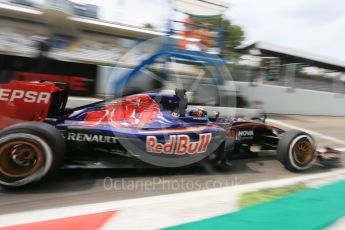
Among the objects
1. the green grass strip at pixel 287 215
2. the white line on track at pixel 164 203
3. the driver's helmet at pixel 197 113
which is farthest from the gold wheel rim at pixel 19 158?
the driver's helmet at pixel 197 113

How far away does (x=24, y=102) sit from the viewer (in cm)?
408

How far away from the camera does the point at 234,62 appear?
42.5ft

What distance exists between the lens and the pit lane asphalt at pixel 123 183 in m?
3.34

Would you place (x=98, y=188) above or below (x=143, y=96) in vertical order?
below

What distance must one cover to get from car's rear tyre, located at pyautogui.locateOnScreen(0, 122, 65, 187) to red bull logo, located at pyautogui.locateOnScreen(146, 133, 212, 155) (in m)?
1.08

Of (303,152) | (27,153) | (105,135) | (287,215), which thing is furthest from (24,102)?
(303,152)

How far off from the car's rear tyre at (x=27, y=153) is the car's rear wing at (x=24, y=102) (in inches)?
25.9

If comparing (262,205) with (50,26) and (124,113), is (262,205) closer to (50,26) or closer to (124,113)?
(124,113)

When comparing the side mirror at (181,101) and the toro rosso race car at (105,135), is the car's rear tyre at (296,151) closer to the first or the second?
the toro rosso race car at (105,135)

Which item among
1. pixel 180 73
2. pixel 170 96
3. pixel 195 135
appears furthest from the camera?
pixel 180 73

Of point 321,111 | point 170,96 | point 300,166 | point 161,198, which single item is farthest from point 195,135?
point 321,111

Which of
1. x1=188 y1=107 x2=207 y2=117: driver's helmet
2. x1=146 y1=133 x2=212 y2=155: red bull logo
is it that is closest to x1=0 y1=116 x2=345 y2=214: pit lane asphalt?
x1=146 y1=133 x2=212 y2=155: red bull logo

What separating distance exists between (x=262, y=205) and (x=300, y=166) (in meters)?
1.92

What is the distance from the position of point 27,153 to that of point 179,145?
68.2 inches
